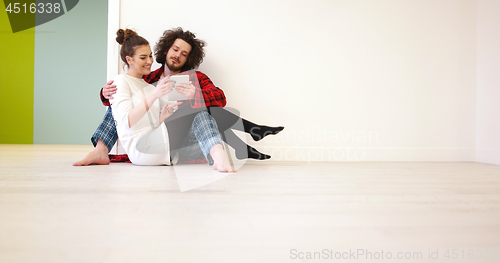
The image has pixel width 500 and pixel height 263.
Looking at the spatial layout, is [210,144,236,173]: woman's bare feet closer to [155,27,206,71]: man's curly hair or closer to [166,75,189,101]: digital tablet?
[166,75,189,101]: digital tablet

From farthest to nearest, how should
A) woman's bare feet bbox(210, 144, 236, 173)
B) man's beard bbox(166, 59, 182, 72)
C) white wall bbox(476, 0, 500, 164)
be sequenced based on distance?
white wall bbox(476, 0, 500, 164), man's beard bbox(166, 59, 182, 72), woman's bare feet bbox(210, 144, 236, 173)

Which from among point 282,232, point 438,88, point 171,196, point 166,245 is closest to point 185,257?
point 166,245

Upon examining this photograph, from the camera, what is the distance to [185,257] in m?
0.46

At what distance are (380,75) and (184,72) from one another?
4.92 feet

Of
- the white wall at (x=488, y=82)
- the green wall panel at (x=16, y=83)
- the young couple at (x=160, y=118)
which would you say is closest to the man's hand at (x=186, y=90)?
the young couple at (x=160, y=118)

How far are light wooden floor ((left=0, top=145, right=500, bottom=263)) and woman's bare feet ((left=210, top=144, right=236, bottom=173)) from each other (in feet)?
1.00

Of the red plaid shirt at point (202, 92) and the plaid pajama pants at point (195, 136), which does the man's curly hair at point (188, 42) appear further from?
the plaid pajama pants at point (195, 136)

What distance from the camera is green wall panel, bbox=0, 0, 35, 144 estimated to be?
3.87m

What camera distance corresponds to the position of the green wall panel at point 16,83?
12.7 feet

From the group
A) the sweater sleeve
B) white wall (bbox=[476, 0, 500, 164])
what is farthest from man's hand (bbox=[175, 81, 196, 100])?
white wall (bbox=[476, 0, 500, 164])

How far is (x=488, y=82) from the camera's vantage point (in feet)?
7.33

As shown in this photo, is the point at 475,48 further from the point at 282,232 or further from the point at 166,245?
the point at 166,245

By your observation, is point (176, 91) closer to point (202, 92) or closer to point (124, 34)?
point (202, 92)

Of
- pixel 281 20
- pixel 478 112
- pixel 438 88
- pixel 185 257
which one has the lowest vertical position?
pixel 185 257
